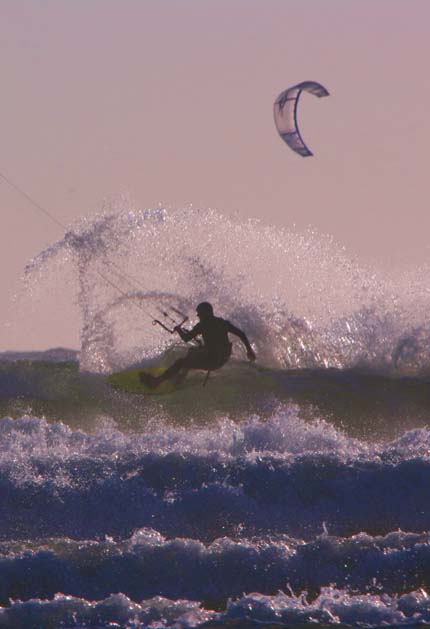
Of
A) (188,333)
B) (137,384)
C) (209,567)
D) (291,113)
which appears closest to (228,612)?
(209,567)

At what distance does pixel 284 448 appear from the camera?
31.7 feet

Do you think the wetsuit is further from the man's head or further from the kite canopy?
the kite canopy

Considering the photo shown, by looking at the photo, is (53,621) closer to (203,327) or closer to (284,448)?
(284,448)

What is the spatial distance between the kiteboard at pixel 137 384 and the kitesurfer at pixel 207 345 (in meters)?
0.13

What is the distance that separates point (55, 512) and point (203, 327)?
17.7 feet

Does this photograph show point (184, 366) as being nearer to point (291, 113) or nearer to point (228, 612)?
point (291, 113)

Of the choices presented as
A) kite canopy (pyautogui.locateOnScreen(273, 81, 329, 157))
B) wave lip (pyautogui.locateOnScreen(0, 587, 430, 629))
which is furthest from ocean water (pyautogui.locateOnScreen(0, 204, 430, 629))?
kite canopy (pyautogui.locateOnScreen(273, 81, 329, 157))

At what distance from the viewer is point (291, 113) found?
17109 mm

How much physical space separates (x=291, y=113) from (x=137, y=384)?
5302 mm

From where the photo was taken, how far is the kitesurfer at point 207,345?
13188mm

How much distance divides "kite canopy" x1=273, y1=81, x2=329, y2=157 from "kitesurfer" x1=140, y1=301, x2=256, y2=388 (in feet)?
13.3

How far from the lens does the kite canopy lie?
1654 centimetres

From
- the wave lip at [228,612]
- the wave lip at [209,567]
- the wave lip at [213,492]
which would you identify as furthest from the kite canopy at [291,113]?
the wave lip at [228,612]

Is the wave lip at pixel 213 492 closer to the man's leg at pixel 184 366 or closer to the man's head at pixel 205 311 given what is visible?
the man's head at pixel 205 311
